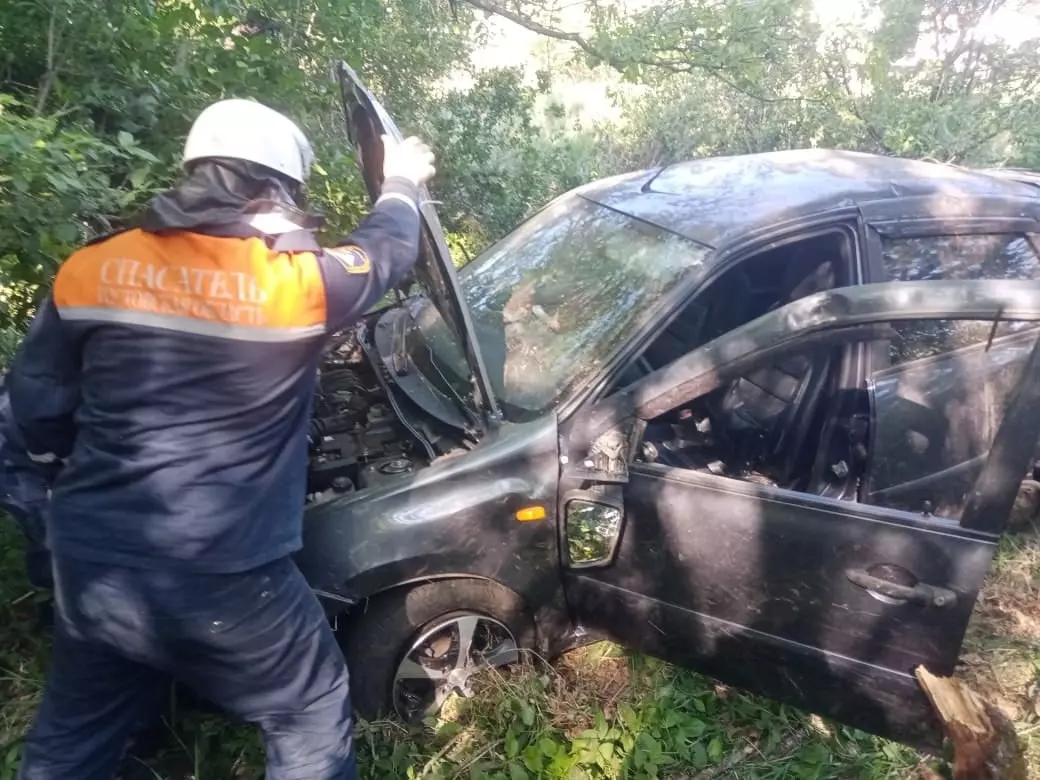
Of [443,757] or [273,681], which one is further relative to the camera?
[443,757]

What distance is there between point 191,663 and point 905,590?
5.93 feet

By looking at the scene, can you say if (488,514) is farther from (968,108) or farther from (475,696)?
(968,108)

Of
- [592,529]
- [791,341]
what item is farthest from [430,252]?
[791,341]

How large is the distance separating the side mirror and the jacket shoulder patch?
0.94 m

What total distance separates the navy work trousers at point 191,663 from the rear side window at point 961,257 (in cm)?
228

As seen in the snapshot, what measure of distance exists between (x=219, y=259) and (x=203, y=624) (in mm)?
807

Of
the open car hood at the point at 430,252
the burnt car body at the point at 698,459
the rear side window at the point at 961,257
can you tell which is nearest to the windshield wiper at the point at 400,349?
the burnt car body at the point at 698,459

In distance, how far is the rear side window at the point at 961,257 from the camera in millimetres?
2938

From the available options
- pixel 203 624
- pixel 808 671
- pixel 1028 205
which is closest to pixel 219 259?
pixel 203 624

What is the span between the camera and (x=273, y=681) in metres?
1.92

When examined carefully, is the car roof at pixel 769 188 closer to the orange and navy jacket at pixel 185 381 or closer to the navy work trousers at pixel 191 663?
the orange and navy jacket at pixel 185 381

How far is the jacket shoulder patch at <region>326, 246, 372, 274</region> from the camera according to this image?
183 centimetres

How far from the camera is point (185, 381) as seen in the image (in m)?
1.70

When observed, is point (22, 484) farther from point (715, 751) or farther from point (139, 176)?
point (715, 751)
